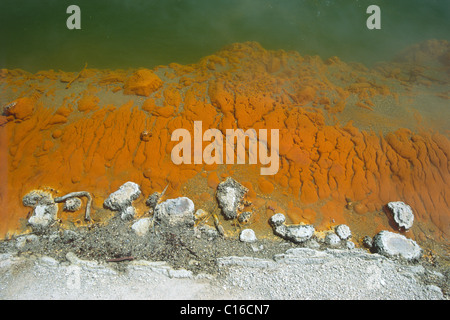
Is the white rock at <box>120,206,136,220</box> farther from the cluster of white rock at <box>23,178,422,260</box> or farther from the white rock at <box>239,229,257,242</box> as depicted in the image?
the white rock at <box>239,229,257,242</box>

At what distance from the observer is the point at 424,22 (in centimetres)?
704

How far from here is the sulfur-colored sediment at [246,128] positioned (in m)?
3.88

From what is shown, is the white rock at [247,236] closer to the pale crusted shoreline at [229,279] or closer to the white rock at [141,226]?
the pale crusted shoreline at [229,279]

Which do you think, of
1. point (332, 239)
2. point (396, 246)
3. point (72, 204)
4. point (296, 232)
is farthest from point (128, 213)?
point (396, 246)

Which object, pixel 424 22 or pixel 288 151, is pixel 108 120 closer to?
pixel 288 151

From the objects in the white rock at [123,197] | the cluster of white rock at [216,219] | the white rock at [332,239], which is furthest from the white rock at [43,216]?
the white rock at [332,239]

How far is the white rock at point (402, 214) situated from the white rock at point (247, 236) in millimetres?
2219

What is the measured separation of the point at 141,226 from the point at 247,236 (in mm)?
1509

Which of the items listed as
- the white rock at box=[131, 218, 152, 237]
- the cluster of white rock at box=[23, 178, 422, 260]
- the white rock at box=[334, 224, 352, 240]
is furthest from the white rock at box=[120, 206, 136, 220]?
the white rock at box=[334, 224, 352, 240]

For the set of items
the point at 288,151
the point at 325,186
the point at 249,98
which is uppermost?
the point at 249,98

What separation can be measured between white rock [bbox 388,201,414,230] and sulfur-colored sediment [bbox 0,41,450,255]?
0.17 metres

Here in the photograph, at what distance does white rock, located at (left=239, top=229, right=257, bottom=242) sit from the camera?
341cm
